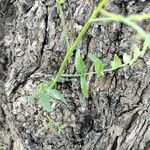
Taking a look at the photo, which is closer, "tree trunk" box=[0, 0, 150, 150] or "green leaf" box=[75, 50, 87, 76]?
"green leaf" box=[75, 50, 87, 76]

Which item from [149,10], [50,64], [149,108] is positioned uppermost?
[149,10]

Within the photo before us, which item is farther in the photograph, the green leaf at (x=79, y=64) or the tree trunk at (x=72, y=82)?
the tree trunk at (x=72, y=82)

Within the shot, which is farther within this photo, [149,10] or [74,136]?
[74,136]

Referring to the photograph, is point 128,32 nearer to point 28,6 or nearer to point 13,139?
point 28,6

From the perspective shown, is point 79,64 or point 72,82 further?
point 72,82

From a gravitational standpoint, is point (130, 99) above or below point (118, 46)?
below

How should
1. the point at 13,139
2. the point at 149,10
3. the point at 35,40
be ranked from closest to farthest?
the point at 149,10 < the point at 35,40 < the point at 13,139

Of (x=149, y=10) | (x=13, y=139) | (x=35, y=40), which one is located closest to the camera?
(x=149, y=10)

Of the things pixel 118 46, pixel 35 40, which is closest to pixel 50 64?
pixel 35 40
